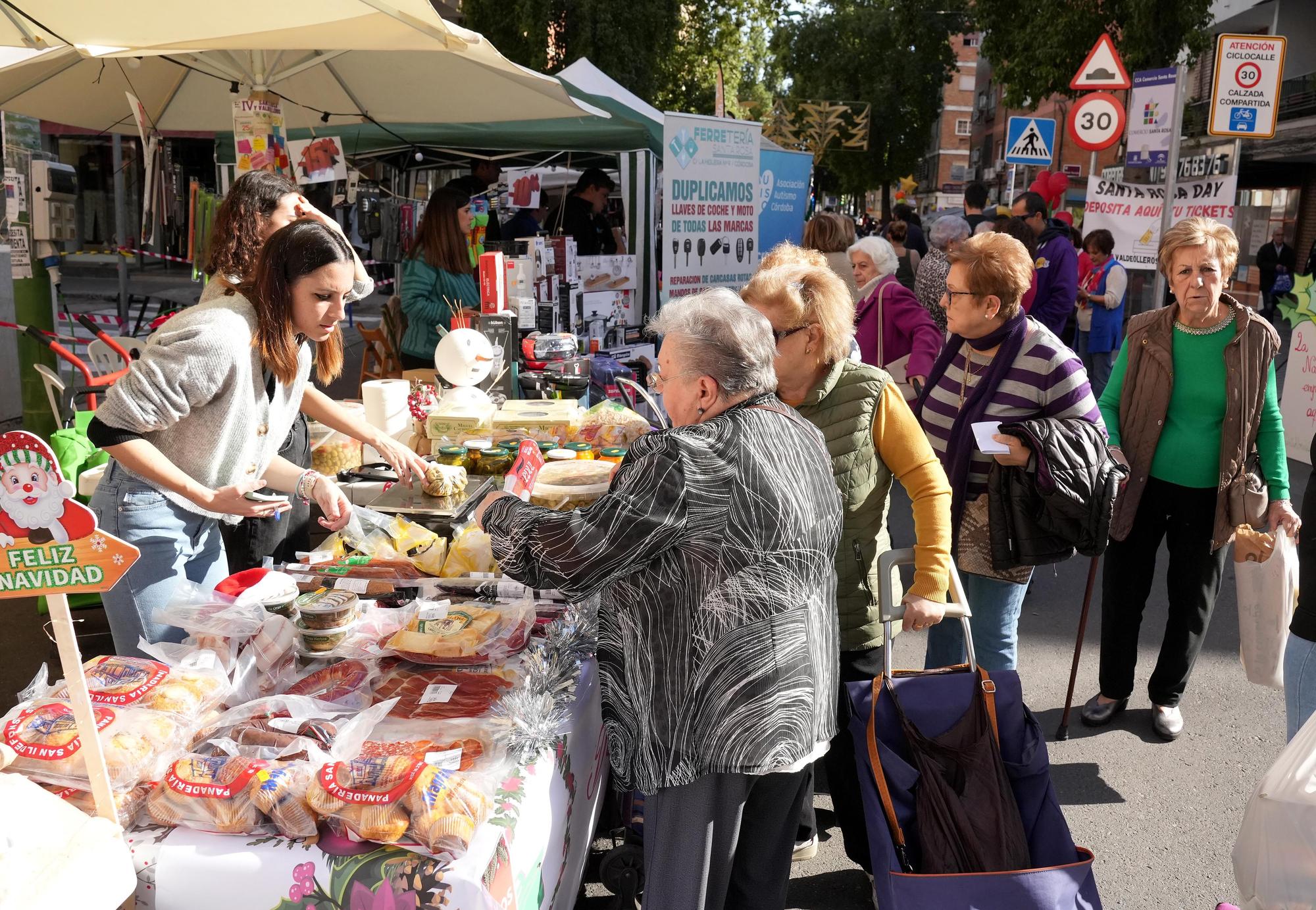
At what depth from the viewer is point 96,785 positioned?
1669mm

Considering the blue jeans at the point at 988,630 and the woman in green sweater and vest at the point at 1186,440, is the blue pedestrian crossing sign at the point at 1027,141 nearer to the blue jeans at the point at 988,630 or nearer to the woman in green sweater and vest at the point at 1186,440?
the woman in green sweater and vest at the point at 1186,440

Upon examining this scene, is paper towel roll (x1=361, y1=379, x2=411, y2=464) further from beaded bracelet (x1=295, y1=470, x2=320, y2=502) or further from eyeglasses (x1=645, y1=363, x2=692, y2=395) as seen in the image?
eyeglasses (x1=645, y1=363, x2=692, y2=395)

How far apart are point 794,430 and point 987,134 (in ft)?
217

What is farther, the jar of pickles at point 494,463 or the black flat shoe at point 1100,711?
the black flat shoe at point 1100,711

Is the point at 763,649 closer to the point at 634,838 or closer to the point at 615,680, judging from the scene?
the point at 615,680

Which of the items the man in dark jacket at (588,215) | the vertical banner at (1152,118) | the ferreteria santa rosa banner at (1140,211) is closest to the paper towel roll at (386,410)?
the man in dark jacket at (588,215)

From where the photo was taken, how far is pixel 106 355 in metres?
6.11

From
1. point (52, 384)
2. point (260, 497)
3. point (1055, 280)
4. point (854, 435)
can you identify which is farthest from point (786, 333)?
point (1055, 280)

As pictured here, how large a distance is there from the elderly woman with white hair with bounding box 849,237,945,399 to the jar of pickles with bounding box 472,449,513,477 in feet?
7.97

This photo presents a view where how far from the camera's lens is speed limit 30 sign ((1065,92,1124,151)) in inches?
359

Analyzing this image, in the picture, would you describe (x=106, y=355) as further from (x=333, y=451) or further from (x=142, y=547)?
(x=142, y=547)

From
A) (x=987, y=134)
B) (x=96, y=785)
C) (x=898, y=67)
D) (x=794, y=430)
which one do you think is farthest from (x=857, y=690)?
(x=987, y=134)

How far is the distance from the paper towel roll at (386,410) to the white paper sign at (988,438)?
230 cm

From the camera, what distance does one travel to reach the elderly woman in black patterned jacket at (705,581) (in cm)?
197
